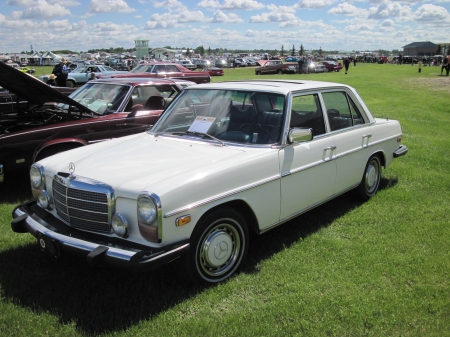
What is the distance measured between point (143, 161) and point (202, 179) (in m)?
0.68

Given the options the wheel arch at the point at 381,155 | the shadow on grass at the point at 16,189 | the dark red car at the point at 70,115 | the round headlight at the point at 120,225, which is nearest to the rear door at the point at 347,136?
the wheel arch at the point at 381,155

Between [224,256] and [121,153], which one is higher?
[121,153]

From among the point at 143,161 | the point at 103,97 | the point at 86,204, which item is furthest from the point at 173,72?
the point at 86,204

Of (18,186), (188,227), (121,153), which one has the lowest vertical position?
(18,186)

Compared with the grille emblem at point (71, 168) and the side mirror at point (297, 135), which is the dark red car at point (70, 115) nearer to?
the grille emblem at point (71, 168)

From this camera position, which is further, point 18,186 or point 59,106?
point 59,106

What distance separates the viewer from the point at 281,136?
419 cm

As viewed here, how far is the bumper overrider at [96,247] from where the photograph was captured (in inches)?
122

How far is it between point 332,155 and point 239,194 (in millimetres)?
1589

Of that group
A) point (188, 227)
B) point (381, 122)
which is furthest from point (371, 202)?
point (188, 227)

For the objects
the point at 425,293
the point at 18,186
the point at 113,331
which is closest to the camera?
the point at 113,331

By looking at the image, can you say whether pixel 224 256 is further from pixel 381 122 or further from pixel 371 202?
pixel 381 122

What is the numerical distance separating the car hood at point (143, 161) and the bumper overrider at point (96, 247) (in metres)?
0.42

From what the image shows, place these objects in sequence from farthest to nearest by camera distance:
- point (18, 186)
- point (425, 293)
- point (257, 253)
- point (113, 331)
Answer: point (18, 186)
point (257, 253)
point (425, 293)
point (113, 331)
